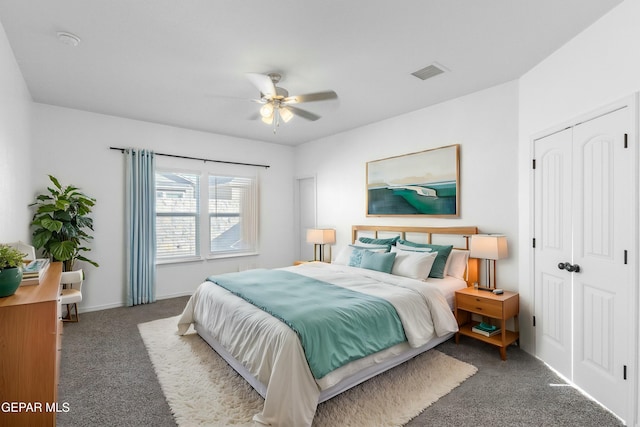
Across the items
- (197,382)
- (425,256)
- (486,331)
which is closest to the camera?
(197,382)

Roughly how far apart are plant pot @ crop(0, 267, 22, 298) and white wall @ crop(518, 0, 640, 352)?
154 inches

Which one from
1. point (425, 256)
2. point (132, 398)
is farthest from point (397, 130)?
point (132, 398)

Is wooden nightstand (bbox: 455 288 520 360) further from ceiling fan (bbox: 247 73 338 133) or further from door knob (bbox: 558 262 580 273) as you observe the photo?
ceiling fan (bbox: 247 73 338 133)

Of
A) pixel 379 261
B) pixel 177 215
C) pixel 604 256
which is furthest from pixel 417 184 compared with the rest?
pixel 177 215

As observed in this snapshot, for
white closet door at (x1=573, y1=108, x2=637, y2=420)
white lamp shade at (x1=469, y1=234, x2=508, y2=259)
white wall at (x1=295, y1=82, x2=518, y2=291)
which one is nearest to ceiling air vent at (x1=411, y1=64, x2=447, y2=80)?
white wall at (x1=295, y1=82, x2=518, y2=291)

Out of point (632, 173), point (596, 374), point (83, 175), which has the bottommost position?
point (596, 374)

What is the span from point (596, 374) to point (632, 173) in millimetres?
1491

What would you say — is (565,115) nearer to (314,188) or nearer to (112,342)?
(314,188)

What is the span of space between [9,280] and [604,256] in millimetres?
3809

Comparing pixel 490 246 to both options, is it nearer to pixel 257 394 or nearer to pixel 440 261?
pixel 440 261

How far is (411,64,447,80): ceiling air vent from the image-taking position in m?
3.02

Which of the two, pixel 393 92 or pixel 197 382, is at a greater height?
pixel 393 92

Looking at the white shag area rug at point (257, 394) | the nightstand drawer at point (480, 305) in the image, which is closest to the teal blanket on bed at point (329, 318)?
the white shag area rug at point (257, 394)

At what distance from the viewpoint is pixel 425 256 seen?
3.54 metres
